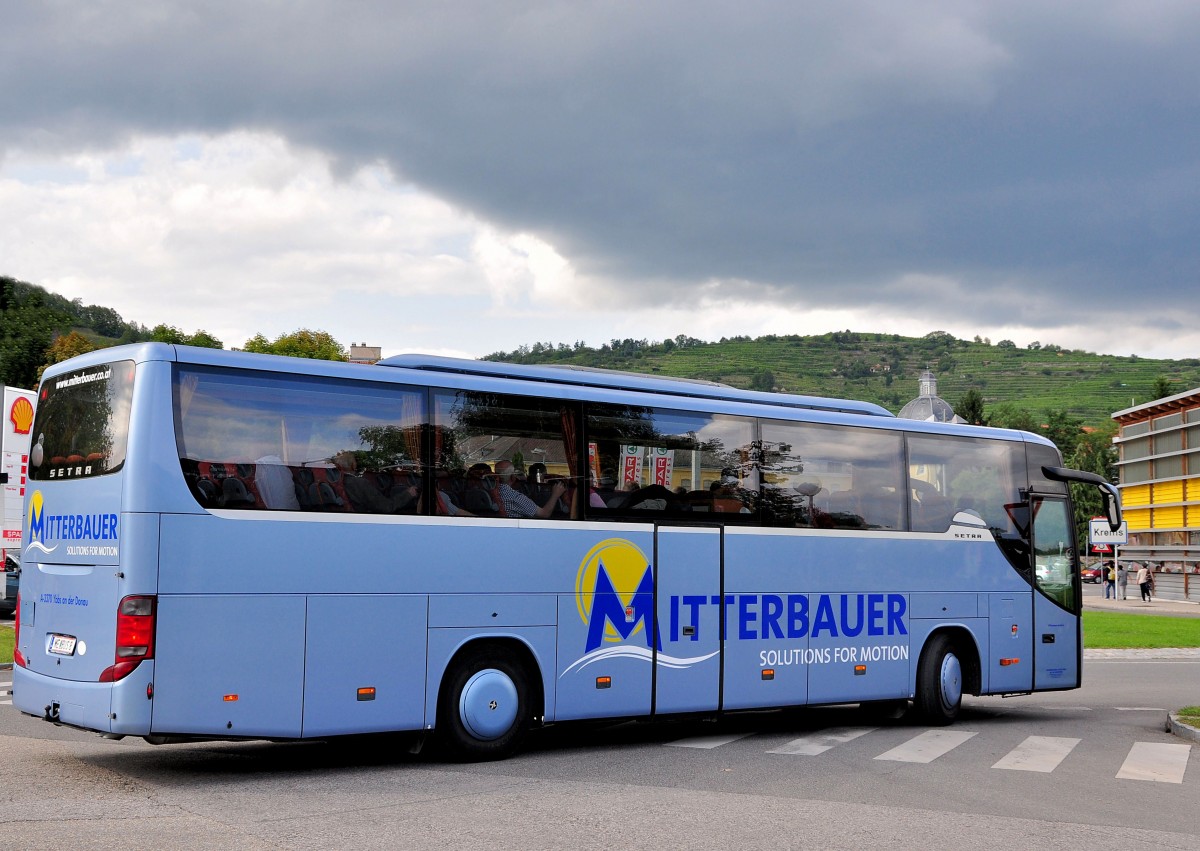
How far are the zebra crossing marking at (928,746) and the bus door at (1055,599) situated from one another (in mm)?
2295

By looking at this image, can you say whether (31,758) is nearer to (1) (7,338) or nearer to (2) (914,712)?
(2) (914,712)

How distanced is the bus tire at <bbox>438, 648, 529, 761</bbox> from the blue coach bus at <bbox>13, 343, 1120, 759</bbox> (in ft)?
0.07

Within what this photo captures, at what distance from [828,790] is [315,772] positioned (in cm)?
407

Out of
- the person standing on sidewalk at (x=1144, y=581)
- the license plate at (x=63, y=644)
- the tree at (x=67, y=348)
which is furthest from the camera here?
the tree at (x=67, y=348)

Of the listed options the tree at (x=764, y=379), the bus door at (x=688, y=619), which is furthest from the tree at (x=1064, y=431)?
the bus door at (x=688, y=619)

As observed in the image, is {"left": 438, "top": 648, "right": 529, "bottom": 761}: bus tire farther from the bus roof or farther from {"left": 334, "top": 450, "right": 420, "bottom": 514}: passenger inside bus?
the bus roof

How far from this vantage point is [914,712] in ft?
50.1

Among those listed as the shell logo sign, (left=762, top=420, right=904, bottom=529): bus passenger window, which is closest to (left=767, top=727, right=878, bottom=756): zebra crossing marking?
(left=762, top=420, right=904, bottom=529): bus passenger window

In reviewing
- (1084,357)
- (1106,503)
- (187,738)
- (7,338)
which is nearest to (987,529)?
(1106,503)

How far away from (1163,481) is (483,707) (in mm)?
49950

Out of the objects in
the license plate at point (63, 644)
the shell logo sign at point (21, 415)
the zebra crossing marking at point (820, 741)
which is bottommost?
the zebra crossing marking at point (820, 741)

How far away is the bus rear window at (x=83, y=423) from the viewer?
9.73 meters

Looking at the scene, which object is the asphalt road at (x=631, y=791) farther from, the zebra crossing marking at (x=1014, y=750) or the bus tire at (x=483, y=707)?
the bus tire at (x=483, y=707)

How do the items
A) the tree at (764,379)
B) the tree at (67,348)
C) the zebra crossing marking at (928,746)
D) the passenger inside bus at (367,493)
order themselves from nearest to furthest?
the passenger inside bus at (367,493)
the zebra crossing marking at (928,746)
the tree at (67,348)
the tree at (764,379)
